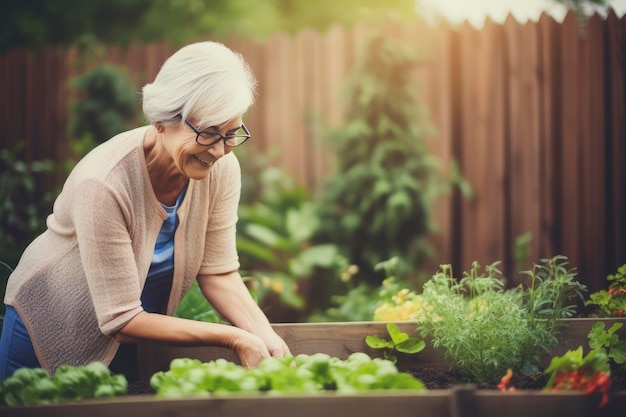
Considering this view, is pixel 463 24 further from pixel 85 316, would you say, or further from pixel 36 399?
pixel 36 399

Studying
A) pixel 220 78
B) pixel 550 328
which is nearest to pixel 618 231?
pixel 550 328

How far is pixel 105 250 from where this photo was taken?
2.02 meters

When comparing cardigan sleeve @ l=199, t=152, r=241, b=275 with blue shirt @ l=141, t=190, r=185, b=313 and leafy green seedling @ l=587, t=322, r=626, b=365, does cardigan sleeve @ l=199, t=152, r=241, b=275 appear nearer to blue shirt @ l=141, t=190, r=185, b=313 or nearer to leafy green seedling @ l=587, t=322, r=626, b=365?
blue shirt @ l=141, t=190, r=185, b=313

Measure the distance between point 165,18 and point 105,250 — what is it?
7.85 m

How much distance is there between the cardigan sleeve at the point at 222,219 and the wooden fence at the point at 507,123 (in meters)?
3.32

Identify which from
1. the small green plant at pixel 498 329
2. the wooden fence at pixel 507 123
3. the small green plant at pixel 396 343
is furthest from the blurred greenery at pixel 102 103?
the small green plant at pixel 498 329

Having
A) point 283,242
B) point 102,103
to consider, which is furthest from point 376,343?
point 102,103

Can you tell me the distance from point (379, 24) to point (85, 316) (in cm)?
410

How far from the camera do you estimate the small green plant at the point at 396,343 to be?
2.32 meters

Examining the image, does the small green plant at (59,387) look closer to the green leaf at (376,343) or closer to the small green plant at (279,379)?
the small green plant at (279,379)

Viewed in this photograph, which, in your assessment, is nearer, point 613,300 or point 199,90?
point 199,90

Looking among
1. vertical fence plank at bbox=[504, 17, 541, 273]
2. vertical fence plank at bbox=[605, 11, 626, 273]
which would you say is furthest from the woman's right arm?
vertical fence plank at bbox=[605, 11, 626, 273]

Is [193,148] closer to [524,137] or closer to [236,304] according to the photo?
[236,304]

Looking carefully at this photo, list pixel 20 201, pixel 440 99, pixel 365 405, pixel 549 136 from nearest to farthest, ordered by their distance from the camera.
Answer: pixel 365 405
pixel 549 136
pixel 440 99
pixel 20 201
